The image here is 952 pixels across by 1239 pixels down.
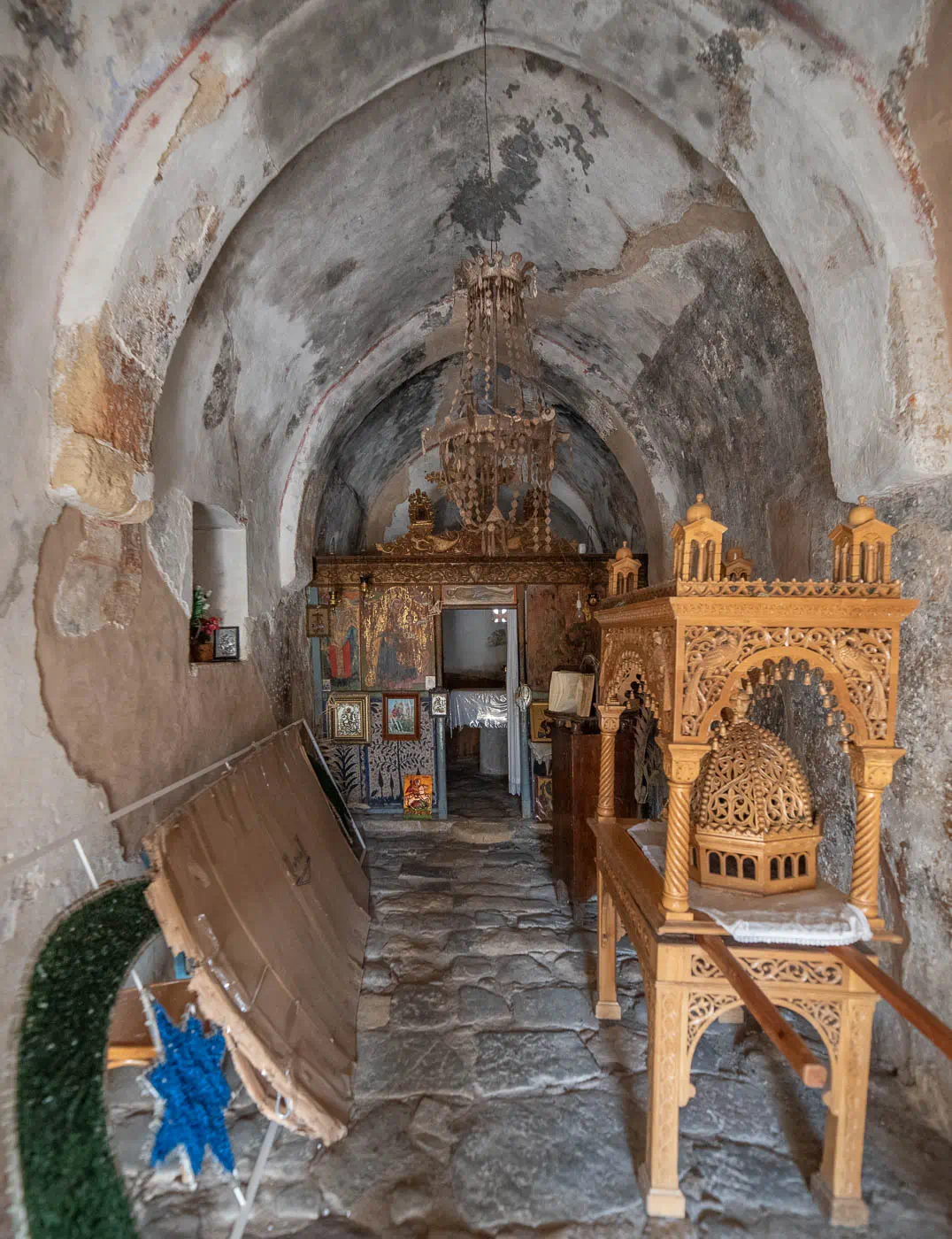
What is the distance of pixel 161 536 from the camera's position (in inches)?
141

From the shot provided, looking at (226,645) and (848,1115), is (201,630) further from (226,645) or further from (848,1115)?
(848,1115)

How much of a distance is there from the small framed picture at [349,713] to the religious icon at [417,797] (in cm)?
79

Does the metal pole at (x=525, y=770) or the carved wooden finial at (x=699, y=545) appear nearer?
the carved wooden finial at (x=699, y=545)

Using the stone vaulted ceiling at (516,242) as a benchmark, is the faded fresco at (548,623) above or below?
below

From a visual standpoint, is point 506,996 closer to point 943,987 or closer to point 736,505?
point 943,987

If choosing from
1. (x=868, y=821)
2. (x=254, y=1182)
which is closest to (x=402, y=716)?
(x=254, y=1182)

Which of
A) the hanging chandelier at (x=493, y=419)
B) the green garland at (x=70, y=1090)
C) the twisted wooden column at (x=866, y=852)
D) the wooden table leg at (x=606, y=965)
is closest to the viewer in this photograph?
the green garland at (x=70, y=1090)

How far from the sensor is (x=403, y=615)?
287 inches

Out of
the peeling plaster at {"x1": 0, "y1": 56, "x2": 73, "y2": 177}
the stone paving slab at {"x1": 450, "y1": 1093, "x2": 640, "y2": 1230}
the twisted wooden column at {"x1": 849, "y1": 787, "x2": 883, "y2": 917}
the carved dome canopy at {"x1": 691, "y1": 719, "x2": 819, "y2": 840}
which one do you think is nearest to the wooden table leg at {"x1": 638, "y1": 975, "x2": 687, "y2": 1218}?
the stone paving slab at {"x1": 450, "y1": 1093, "x2": 640, "y2": 1230}

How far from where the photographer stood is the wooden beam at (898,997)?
5.91 feet

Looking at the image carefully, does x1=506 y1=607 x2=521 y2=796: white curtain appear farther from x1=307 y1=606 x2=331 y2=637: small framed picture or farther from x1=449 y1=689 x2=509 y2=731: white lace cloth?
x1=307 y1=606 x2=331 y2=637: small framed picture

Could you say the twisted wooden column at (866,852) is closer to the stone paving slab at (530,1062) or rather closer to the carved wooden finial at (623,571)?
the stone paving slab at (530,1062)

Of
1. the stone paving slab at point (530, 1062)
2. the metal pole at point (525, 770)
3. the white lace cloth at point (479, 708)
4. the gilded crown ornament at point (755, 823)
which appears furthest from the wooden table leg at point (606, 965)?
the white lace cloth at point (479, 708)

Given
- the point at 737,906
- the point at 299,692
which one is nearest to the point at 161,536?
the point at 299,692
